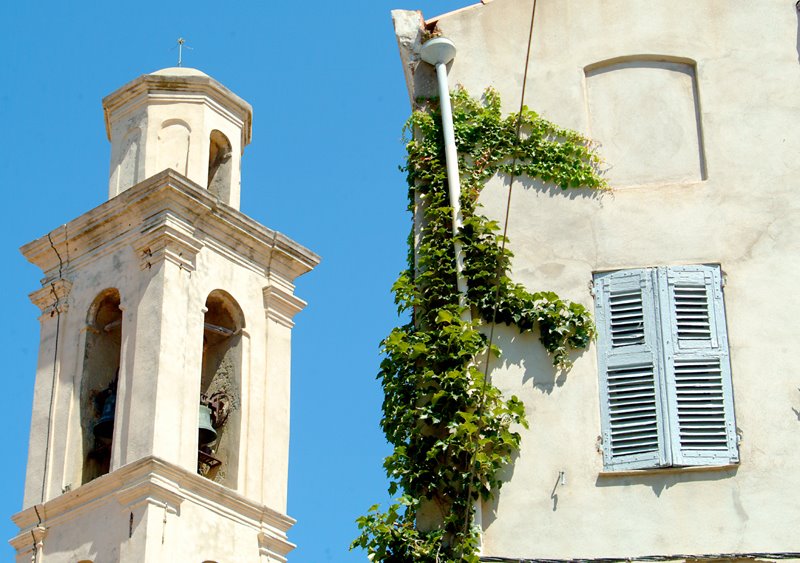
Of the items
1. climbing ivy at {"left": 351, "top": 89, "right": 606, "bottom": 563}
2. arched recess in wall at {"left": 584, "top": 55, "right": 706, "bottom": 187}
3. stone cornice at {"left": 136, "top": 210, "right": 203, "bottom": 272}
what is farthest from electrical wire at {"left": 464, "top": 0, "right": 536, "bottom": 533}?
stone cornice at {"left": 136, "top": 210, "right": 203, "bottom": 272}

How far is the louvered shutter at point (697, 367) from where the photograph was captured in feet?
49.8

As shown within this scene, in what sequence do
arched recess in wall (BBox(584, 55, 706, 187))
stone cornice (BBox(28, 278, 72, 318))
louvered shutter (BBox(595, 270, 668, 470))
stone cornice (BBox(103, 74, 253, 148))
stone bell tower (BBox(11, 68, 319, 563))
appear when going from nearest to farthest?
louvered shutter (BBox(595, 270, 668, 470)) < arched recess in wall (BBox(584, 55, 706, 187)) < stone bell tower (BBox(11, 68, 319, 563)) < stone cornice (BBox(28, 278, 72, 318)) < stone cornice (BBox(103, 74, 253, 148))

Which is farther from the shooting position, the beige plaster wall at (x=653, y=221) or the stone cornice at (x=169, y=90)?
the stone cornice at (x=169, y=90)

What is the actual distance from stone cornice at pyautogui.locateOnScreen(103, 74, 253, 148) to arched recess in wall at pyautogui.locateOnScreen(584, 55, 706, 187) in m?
12.9

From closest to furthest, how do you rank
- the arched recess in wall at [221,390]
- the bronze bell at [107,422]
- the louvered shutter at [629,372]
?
the louvered shutter at [629,372]
the bronze bell at [107,422]
the arched recess in wall at [221,390]

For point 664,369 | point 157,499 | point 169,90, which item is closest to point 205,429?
point 157,499

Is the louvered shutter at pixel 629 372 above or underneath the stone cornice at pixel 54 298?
→ underneath

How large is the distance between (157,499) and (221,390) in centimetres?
293

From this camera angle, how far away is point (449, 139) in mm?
16969

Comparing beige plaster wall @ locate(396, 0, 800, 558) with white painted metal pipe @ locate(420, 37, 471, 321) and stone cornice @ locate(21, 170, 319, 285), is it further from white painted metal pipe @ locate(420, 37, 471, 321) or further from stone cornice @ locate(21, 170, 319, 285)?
stone cornice @ locate(21, 170, 319, 285)

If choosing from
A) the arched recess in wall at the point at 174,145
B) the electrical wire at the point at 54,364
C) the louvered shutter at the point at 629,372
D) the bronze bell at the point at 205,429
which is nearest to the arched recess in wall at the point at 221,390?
the bronze bell at the point at 205,429

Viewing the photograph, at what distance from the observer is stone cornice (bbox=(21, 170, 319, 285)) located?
26.9 m

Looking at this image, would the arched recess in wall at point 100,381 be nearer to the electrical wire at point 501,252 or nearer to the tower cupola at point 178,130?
the tower cupola at point 178,130

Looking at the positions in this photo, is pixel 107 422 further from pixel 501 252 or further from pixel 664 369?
pixel 664 369
